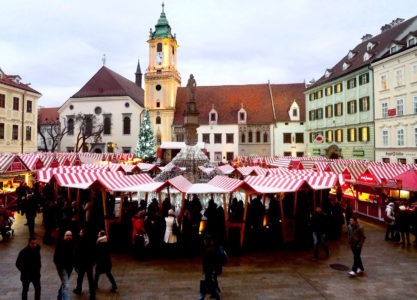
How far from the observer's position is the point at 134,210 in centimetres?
1170

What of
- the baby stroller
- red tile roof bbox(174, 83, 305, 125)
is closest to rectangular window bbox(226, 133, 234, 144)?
red tile roof bbox(174, 83, 305, 125)

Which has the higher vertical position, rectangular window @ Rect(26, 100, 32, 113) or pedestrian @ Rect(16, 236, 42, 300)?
rectangular window @ Rect(26, 100, 32, 113)

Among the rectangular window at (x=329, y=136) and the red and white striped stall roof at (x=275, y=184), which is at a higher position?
the rectangular window at (x=329, y=136)

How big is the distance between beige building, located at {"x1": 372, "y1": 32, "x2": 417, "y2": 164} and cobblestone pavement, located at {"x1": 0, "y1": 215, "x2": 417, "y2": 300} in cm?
2067

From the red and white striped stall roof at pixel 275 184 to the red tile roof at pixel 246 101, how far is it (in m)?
36.9

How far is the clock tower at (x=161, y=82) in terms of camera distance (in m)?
52.0

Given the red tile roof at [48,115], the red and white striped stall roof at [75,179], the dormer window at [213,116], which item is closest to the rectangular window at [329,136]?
the dormer window at [213,116]

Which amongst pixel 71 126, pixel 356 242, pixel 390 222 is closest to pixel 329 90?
pixel 390 222

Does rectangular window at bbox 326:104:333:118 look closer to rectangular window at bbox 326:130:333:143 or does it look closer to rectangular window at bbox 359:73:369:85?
rectangular window at bbox 326:130:333:143

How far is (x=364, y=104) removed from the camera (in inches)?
1335

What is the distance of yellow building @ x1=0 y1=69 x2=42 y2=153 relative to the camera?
3462 centimetres

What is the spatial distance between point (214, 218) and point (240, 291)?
3225 millimetres

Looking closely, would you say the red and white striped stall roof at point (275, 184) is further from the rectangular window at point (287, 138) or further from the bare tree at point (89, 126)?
the bare tree at point (89, 126)

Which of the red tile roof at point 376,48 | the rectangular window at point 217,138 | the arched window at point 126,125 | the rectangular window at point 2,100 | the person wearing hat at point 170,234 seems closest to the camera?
the person wearing hat at point 170,234
